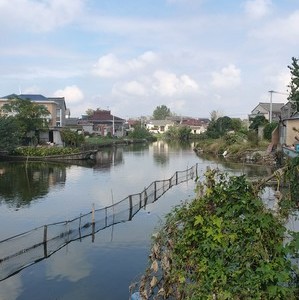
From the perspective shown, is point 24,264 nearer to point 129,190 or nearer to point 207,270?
point 207,270

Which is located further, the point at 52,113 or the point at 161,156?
the point at 52,113

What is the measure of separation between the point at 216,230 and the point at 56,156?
44.5m

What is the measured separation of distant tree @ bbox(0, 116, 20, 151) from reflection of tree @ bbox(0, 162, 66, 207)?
323 cm

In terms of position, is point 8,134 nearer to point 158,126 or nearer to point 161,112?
point 158,126

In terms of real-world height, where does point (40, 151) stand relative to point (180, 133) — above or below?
above

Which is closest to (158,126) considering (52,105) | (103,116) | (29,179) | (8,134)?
(103,116)

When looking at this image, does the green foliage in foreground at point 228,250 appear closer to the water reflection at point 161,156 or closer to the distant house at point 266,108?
the water reflection at point 161,156

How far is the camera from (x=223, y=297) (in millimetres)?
5504

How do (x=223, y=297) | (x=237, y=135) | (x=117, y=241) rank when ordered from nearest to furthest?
(x=223, y=297), (x=117, y=241), (x=237, y=135)

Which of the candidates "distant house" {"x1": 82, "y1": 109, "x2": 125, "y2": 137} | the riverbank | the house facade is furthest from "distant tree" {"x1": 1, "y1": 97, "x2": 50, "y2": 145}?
"distant house" {"x1": 82, "y1": 109, "x2": 125, "y2": 137}

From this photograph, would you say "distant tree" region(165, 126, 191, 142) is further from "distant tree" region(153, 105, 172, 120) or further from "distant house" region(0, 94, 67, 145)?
"distant tree" region(153, 105, 172, 120)

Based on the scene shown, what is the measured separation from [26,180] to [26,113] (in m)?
23.2

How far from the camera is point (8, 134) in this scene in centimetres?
4684

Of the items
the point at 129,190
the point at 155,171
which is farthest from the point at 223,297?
the point at 155,171
